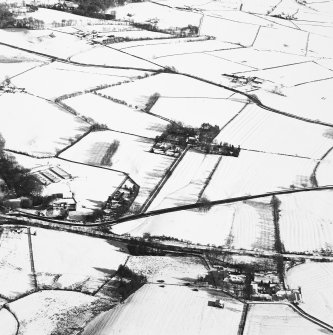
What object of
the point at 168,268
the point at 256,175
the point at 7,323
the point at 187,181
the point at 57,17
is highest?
the point at 57,17

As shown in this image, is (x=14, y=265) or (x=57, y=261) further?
(x=57, y=261)

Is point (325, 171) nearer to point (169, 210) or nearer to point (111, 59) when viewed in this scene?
point (169, 210)

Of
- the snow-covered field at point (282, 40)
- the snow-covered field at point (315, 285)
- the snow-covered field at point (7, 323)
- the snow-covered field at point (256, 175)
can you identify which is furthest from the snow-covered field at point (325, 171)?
the snow-covered field at point (282, 40)

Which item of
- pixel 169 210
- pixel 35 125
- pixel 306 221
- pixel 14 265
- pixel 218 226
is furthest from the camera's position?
pixel 35 125

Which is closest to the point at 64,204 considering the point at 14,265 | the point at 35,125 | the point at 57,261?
the point at 57,261

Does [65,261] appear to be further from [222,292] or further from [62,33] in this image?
[62,33]

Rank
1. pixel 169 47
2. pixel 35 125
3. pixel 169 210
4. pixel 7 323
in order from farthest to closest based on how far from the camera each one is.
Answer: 1. pixel 169 47
2. pixel 35 125
3. pixel 169 210
4. pixel 7 323

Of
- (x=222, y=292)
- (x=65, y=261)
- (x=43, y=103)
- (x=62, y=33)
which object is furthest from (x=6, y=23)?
(x=222, y=292)

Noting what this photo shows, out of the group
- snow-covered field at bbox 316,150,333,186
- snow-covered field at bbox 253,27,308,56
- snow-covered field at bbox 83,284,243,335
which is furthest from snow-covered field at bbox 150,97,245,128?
snow-covered field at bbox 83,284,243,335
